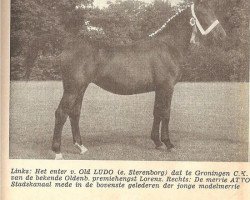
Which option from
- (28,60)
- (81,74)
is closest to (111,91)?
(81,74)

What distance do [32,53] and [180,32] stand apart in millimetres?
308

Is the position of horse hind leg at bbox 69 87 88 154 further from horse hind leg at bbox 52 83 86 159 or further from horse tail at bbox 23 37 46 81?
horse tail at bbox 23 37 46 81

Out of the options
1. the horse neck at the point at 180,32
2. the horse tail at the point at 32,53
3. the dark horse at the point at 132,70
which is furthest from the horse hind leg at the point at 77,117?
the horse neck at the point at 180,32

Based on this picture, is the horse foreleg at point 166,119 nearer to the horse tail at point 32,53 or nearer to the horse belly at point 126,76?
the horse belly at point 126,76

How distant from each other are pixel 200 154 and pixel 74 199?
0.89 feet

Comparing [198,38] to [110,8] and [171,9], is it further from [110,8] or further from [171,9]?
[110,8]

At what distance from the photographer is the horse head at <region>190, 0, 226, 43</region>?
111 centimetres

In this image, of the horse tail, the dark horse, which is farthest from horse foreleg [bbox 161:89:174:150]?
the horse tail

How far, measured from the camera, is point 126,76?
110cm

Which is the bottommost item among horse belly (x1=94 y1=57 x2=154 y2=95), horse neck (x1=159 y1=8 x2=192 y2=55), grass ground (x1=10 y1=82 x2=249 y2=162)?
grass ground (x1=10 y1=82 x2=249 y2=162)

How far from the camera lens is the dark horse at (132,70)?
43.2 inches

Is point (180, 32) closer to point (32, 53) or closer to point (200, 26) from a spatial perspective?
point (200, 26)

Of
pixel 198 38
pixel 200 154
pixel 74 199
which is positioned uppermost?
pixel 198 38

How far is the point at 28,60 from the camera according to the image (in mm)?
1106
